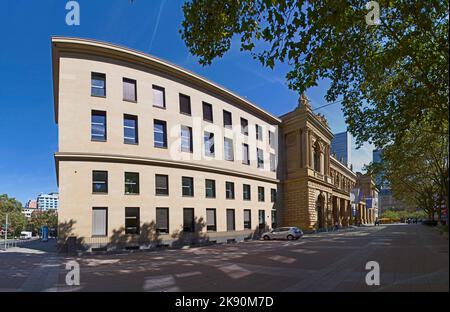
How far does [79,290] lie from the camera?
29.8 feet

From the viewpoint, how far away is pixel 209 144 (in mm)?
30375

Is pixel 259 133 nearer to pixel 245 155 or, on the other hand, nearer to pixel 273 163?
pixel 245 155

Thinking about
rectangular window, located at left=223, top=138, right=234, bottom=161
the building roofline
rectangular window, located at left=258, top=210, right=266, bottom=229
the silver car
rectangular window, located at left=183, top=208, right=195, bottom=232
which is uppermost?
the building roofline

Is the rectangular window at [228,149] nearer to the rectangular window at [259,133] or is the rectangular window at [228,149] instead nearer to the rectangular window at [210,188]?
the rectangular window at [210,188]

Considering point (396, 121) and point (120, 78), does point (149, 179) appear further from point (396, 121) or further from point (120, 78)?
point (396, 121)

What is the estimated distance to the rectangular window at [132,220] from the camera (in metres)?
22.7

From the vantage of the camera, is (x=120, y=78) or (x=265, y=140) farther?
(x=265, y=140)

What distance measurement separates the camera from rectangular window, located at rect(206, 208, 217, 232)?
93.1ft

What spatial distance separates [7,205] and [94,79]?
65.7 metres

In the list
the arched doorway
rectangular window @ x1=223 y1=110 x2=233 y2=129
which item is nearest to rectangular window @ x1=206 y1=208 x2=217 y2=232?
rectangular window @ x1=223 y1=110 x2=233 y2=129

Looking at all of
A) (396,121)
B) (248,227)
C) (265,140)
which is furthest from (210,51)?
(265,140)

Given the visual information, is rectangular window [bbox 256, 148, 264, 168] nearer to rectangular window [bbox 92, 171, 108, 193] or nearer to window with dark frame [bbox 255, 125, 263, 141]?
window with dark frame [bbox 255, 125, 263, 141]

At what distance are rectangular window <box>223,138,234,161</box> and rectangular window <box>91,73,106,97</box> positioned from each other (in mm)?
13442

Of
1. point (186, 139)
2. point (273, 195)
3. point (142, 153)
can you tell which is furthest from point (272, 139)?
point (142, 153)
